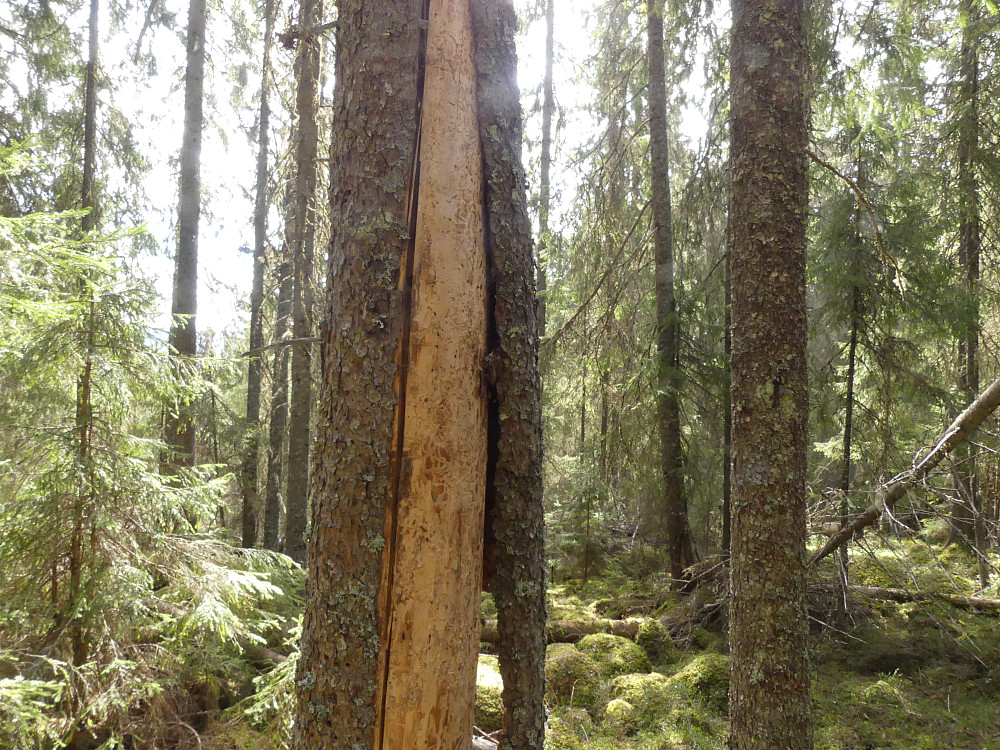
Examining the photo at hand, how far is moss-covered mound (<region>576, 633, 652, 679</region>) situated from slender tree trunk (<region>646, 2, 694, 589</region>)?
5.98 feet

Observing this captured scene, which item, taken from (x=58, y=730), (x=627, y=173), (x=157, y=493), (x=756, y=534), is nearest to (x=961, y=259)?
(x=627, y=173)

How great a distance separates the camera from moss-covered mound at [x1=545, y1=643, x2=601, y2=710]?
5.30 m

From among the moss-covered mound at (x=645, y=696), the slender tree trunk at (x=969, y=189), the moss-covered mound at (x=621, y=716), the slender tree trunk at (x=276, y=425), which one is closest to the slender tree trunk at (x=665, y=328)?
the moss-covered mound at (x=645, y=696)

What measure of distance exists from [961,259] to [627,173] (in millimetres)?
6064

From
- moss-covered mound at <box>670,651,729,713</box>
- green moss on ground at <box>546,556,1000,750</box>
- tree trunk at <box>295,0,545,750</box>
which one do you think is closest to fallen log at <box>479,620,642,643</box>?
green moss on ground at <box>546,556,1000,750</box>

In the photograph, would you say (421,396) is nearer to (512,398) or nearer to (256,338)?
(512,398)

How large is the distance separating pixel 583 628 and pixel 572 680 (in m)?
1.72

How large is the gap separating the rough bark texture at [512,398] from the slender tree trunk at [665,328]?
6.19 metres

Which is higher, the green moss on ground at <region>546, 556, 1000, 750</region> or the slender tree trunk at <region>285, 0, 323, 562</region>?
the slender tree trunk at <region>285, 0, 323, 562</region>

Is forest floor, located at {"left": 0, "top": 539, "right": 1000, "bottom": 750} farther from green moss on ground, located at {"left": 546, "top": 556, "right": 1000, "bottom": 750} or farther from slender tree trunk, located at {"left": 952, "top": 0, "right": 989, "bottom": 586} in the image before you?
slender tree trunk, located at {"left": 952, "top": 0, "right": 989, "bottom": 586}

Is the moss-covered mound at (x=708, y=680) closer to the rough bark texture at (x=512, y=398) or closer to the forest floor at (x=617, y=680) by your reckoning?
the forest floor at (x=617, y=680)

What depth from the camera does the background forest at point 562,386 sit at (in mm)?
3758

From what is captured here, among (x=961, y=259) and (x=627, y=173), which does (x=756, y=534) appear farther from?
(x=961, y=259)

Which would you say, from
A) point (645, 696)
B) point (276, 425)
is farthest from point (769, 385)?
point (276, 425)
